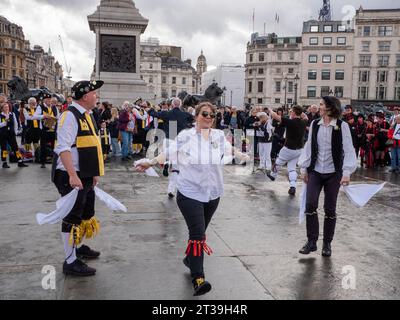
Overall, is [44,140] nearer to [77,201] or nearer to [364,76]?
[77,201]

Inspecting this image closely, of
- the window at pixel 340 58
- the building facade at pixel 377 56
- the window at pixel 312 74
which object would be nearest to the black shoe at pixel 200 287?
the building facade at pixel 377 56

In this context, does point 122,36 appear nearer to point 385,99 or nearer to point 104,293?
point 104,293

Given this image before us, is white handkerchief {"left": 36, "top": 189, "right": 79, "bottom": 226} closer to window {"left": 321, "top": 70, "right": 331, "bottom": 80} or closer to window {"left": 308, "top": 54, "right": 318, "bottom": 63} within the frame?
window {"left": 321, "top": 70, "right": 331, "bottom": 80}

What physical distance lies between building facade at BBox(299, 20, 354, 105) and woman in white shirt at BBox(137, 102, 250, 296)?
86.4 meters

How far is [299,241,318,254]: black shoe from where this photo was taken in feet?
19.1

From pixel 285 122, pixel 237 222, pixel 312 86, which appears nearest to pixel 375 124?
pixel 285 122

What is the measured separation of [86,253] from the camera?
5480mm

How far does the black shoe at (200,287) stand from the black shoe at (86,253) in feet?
5.43

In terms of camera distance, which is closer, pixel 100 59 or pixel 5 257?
pixel 5 257

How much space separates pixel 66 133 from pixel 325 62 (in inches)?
3531

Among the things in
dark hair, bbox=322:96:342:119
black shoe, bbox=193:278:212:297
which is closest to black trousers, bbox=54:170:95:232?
black shoe, bbox=193:278:212:297

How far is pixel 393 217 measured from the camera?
8.03m
